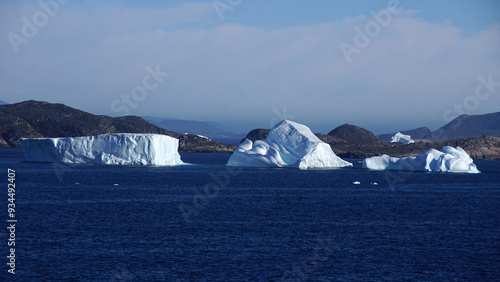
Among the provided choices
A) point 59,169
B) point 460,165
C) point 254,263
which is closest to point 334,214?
point 254,263

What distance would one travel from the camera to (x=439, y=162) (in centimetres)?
5856

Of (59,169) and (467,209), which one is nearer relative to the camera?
(467,209)

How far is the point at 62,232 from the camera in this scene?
2241 cm

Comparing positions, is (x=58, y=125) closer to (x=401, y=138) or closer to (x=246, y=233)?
(x=401, y=138)

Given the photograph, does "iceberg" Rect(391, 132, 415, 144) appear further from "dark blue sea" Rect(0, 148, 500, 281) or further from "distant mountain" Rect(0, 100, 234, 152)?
"dark blue sea" Rect(0, 148, 500, 281)

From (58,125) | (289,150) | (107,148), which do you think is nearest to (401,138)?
(58,125)

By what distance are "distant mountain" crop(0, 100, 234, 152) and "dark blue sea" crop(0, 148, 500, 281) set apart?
78519 millimetres

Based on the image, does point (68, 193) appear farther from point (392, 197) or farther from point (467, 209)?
point (467, 209)

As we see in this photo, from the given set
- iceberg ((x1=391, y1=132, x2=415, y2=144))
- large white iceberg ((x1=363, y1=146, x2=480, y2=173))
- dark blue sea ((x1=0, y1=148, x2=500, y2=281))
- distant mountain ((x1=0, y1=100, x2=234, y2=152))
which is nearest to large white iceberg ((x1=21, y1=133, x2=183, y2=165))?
dark blue sea ((x1=0, y1=148, x2=500, y2=281))

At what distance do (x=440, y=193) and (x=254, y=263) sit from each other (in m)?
28.1

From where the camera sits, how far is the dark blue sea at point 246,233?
17422 millimetres

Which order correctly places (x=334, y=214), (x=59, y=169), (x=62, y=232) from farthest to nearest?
(x=59, y=169) < (x=334, y=214) < (x=62, y=232)

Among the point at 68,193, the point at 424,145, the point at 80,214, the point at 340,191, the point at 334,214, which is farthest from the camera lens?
the point at 424,145

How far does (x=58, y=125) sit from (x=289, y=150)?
8029 centimetres
